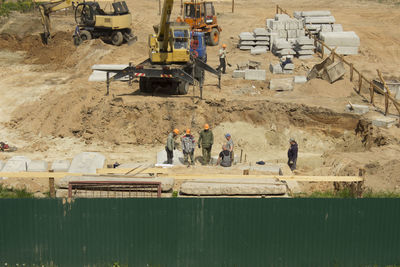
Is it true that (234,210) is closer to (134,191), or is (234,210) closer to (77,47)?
(134,191)

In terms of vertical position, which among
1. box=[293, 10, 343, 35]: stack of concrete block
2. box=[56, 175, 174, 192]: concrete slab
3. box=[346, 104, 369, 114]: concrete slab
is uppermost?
box=[293, 10, 343, 35]: stack of concrete block

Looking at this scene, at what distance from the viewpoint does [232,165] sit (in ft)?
58.4

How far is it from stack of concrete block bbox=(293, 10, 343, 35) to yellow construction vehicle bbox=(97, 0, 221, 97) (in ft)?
37.0

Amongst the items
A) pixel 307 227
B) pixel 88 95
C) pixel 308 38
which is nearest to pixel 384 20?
pixel 308 38

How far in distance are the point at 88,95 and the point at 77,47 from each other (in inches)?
348

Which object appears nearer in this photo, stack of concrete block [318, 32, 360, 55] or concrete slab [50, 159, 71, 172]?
concrete slab [50, 159, 71, 172]

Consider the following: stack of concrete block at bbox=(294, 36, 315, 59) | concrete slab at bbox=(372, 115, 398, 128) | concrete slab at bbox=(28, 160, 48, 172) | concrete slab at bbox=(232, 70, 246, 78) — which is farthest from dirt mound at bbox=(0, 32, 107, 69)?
concrete slab at bbox=(372, 115, 398, 128)

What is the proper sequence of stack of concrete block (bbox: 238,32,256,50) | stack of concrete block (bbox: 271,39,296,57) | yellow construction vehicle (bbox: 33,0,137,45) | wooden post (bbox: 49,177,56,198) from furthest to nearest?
stack of concrete block (bbox: 238,32,256,50), yellow construction vehicle (bbox: 33,0,137,45), stack of concrete block (bbox: 271,39,296,57), wooden post (bbox: 49,177,56,198)

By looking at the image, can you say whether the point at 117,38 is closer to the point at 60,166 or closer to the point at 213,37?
the point at 213,37

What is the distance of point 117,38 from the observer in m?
30.9

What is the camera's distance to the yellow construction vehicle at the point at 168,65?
21.7 m

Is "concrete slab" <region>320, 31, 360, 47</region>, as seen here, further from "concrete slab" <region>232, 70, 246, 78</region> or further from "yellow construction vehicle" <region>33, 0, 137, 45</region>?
"yellow construction vehicle" <region>33, 0, 137, 45</region>

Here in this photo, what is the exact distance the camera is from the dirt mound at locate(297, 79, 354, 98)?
23353 mm

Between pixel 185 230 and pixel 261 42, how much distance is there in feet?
68.9
